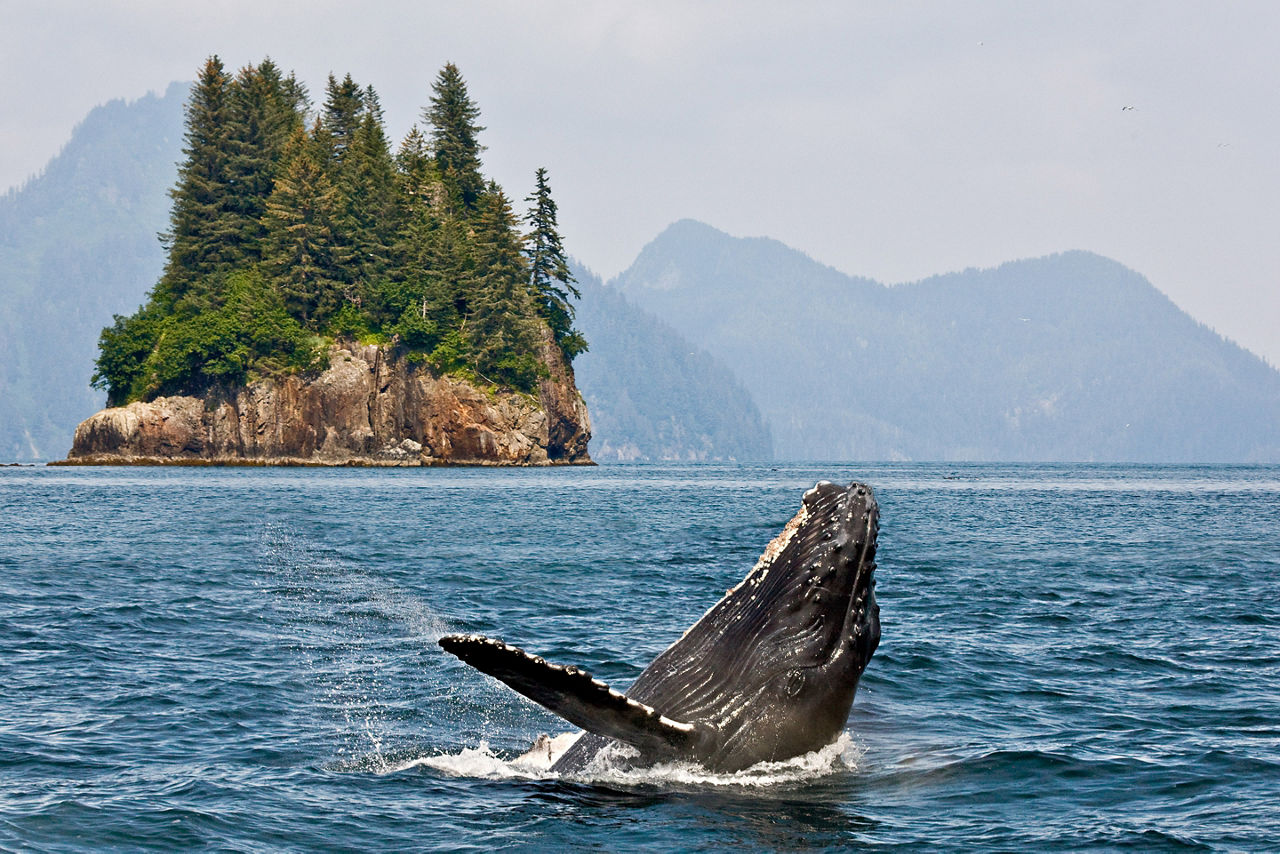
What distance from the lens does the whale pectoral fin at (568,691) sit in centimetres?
629

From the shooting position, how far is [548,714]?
463 inches

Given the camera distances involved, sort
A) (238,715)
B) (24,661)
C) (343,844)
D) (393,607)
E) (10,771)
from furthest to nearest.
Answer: (393,607) → (24,661) → (238,715) → (10,771) → (343,844)

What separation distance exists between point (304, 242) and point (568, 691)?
99232mm

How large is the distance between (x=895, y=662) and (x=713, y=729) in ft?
23.2

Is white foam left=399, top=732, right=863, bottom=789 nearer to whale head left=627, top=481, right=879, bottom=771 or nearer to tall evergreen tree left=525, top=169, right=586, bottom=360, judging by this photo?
whale head left=627, top=481, right=879, bottom=771

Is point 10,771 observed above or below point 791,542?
below

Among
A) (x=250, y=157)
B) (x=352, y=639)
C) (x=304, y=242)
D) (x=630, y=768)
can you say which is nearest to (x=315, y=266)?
(x=304, y=242)

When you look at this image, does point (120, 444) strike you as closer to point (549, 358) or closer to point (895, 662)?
point (549, 358)

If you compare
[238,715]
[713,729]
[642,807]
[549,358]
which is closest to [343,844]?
[642,807]

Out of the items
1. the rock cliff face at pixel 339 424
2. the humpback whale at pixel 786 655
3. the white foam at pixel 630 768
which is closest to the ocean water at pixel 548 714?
the white foam at pixel 630 768

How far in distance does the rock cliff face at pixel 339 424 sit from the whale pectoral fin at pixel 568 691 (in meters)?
90.3

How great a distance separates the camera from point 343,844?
7.70 meters

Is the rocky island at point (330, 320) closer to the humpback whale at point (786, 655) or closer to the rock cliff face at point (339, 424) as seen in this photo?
the rock cliff face at point (339, 424)

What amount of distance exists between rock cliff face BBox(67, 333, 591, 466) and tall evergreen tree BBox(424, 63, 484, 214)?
23682mm
